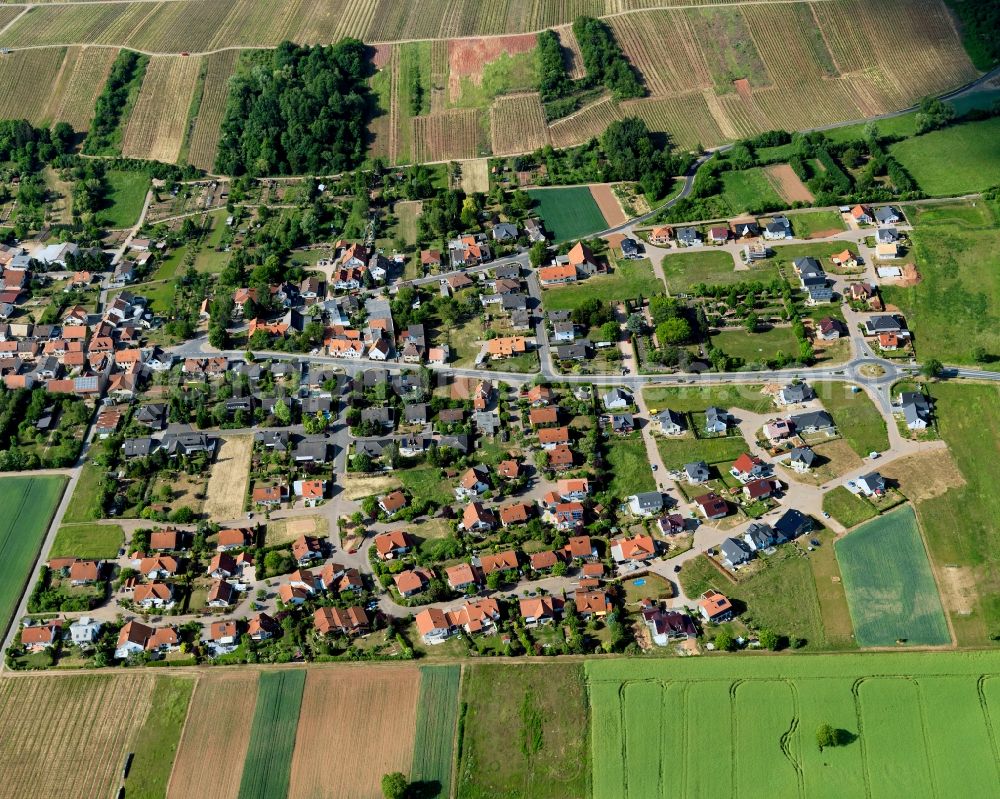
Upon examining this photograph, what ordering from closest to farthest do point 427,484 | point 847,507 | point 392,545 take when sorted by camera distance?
1. point 392,545
2. point 847,507
3. point 427,484

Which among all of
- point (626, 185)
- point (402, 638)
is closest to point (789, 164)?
point (626, 185)

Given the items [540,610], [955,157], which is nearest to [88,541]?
[540,610]

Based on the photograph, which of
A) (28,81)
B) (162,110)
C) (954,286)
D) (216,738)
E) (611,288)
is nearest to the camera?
(216,738)

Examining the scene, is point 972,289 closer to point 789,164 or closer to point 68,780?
point 789,164

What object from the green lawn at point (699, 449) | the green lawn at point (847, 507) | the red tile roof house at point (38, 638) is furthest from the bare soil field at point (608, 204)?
the red tile roof house at point (38, 638)

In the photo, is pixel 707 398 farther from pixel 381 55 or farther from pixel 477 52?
pixel 381 55

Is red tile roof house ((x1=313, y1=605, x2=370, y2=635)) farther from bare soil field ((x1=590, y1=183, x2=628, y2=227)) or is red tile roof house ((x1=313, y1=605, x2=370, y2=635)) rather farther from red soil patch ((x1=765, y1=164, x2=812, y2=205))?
red soil patch ((x1=765, y1=164, x2=812, y2=205))
